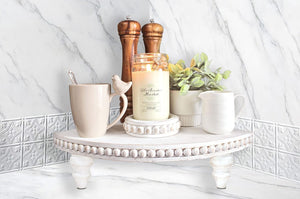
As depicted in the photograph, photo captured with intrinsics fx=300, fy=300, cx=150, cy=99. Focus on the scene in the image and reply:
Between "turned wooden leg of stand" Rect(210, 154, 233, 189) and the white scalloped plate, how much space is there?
0.13 metres

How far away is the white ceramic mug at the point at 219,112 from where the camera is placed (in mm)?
727

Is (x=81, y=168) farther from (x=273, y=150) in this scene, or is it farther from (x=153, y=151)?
(x=273, y=150)

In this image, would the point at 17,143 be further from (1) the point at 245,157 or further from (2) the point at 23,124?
(1) the point at 245,157

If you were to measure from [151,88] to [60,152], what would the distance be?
36cm

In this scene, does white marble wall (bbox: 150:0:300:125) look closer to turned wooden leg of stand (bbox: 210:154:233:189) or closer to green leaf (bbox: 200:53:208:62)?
green leaf (bbox: 200:53:208:62)

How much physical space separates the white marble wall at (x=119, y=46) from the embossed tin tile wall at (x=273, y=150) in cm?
3

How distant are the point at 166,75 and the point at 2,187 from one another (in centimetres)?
50

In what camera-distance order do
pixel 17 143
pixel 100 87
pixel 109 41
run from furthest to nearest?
pixel 109 41 → pixel 17 143 → pixel 100 87

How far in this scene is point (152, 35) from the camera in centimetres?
93

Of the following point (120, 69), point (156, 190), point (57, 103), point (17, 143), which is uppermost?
point (120, 69)

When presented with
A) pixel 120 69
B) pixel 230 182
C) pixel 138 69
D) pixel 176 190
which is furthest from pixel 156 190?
pixel 120 69

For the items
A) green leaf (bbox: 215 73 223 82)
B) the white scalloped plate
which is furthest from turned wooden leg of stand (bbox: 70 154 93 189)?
green leaf (bbox: 215 73 223 82)

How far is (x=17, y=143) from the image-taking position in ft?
2.65

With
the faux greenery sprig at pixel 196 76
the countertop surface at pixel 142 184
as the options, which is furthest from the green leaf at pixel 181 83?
the countertop surface at pixel 142 184
